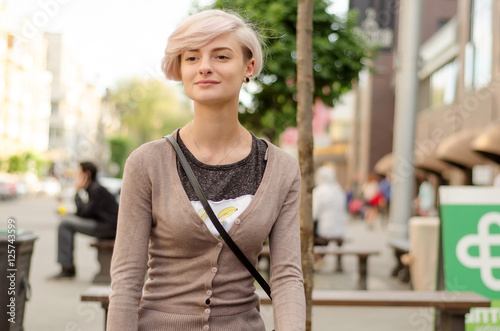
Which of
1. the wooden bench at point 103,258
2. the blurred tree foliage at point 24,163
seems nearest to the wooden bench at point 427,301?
the wooden bench at point 103,258

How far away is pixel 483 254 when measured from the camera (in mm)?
5484

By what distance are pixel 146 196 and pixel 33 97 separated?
73.6m

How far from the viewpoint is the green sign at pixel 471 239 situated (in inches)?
215

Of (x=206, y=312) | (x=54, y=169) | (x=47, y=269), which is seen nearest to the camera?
(x=206, y=312)

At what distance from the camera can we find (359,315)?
7559 millimetres

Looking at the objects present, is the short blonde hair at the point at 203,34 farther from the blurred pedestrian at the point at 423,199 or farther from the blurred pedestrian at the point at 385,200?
the blurred pedestrian at the point at 385,200

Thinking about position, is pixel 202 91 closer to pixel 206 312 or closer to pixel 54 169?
pixel 206 312

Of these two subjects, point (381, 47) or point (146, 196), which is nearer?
point (146, 196)

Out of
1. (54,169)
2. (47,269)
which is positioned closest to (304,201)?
(47,269)

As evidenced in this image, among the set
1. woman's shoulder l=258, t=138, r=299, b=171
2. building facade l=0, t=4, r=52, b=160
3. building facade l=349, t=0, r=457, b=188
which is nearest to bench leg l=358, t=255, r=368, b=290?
woman's shoulder l=258, t=138, r=299, b=171

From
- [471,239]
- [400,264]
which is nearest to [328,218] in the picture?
[400,264]

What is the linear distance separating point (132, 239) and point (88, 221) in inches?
318

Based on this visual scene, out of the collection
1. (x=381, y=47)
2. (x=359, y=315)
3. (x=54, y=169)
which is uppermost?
(x=54, y=169)

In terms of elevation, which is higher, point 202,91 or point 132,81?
point 132,81
